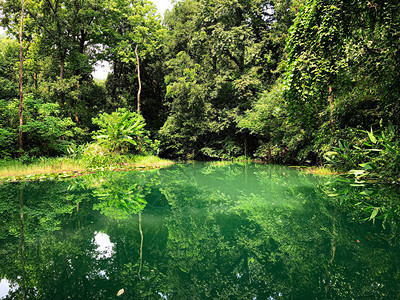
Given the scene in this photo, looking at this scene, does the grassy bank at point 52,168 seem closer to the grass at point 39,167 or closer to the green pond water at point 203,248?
the grass at point 39,167

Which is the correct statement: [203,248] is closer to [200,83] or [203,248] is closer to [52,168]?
[52,168]

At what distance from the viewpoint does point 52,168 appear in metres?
8.08

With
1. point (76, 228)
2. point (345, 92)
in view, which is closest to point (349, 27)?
point (345, 92)

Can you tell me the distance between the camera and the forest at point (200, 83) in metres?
3.62

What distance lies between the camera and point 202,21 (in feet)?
47.3

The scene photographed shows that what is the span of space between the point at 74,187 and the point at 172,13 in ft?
54.1

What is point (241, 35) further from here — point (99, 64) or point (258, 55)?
point (99, 64)

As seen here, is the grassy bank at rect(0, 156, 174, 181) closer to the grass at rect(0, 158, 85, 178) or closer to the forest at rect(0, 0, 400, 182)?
the grass at rect(0, 158, 85, 178)

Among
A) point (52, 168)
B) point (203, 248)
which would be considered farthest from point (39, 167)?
point (203, 248)

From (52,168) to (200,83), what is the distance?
10209 millimetres

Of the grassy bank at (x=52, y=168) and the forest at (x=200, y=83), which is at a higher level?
the forest at (x=200, y=83)

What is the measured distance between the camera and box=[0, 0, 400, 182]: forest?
362cm

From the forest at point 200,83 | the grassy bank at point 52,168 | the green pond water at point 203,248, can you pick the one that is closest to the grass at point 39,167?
the grassy bank at point 52,168

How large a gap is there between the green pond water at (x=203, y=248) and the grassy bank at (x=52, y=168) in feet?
10.2
